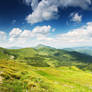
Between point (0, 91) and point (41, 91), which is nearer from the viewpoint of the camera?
point (0, 91)

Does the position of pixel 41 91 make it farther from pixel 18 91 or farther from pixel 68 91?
pixel 68 91

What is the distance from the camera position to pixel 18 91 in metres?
14.1

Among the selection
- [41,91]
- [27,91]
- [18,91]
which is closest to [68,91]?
[41,91]

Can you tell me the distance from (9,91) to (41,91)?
5389 millimetres

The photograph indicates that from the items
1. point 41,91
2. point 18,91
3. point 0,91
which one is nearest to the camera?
point 0,91

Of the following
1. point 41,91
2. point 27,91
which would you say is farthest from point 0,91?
point 41,91

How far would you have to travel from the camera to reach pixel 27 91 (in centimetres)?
1476

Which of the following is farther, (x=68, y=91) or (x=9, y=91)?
(x=68, y=91)

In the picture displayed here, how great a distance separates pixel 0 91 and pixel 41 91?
6593 mm

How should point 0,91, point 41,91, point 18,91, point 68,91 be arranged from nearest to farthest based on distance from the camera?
point 0,91 < point 18,91 < point 41,91 < point 68,91

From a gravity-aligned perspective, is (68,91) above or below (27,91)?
below

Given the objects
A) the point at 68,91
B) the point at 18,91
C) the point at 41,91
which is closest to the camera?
the point at 18,91

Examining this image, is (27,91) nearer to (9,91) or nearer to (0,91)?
(9,91)

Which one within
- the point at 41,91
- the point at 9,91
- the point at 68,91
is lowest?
the point at 68,91
